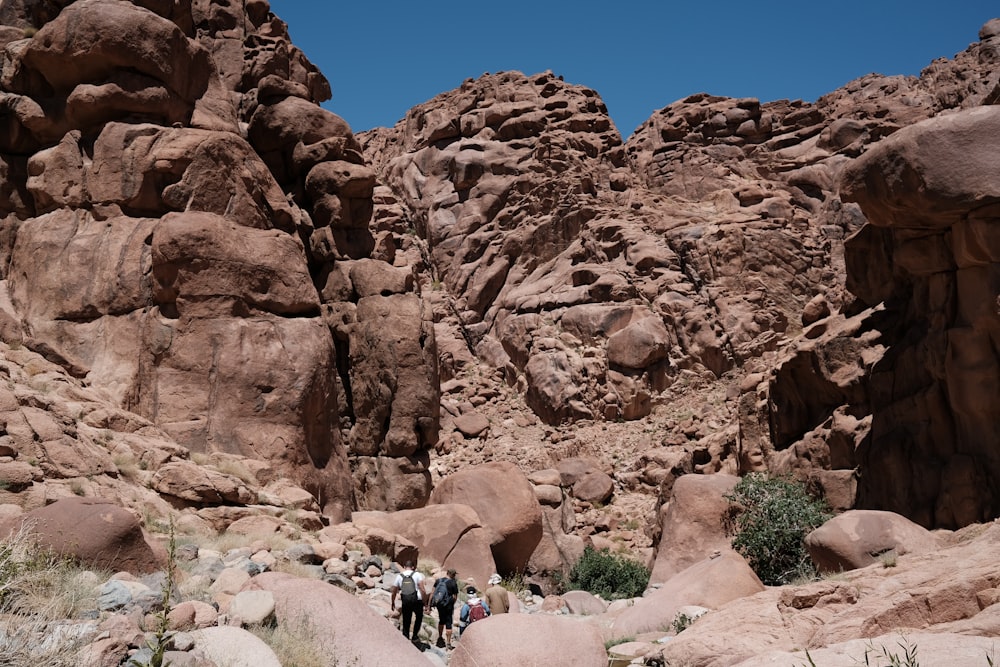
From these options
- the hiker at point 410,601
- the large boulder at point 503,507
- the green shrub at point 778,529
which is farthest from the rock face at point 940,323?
the hiker at point 410,601

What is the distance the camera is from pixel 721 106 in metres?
53.0

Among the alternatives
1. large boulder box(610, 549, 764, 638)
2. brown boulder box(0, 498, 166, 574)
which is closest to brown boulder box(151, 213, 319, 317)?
brown boulder box(0, 498, 166, 574)

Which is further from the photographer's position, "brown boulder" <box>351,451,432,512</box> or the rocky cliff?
"brown boulder" <box>351,451,432,512</box>

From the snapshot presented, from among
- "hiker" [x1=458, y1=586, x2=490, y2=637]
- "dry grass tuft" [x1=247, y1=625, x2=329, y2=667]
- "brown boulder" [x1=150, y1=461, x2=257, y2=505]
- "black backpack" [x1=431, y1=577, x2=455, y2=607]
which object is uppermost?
"brown boulder" [x1=150, y1=461, x2=257, y2=505]

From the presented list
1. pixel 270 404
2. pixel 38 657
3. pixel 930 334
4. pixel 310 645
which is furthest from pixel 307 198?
pixel 38 657

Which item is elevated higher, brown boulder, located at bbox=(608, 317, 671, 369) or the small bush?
brown boulder, located at bbox=(608, 317, 671, 369)

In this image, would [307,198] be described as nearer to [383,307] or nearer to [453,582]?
[383,307]

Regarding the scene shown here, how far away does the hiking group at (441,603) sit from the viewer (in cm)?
1212

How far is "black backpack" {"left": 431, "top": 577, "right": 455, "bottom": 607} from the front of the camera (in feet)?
43.1

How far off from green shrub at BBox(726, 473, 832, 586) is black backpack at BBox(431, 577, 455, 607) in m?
8.70

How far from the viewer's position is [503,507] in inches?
858

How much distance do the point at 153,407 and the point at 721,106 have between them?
44.1 metres

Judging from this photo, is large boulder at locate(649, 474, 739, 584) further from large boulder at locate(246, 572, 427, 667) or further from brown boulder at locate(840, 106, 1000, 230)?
large boulder at locate(246, 572, 427, 667)

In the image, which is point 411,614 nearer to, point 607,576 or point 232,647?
point 232,647
